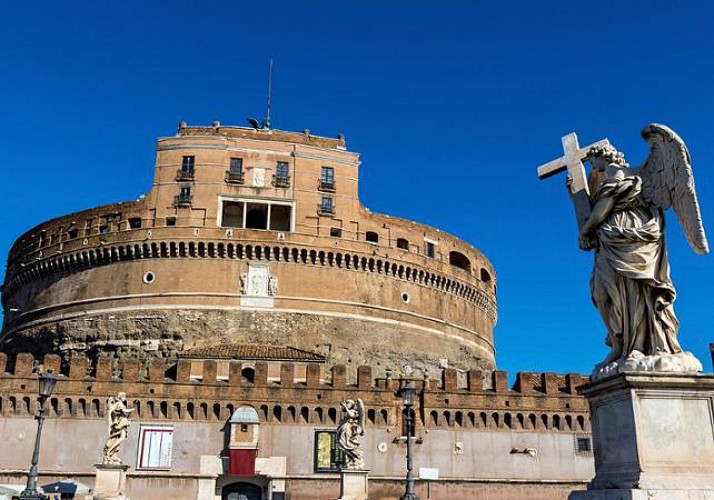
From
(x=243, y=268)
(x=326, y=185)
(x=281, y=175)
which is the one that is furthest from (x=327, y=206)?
(x=243, y=268)

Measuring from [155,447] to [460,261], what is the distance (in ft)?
82.9

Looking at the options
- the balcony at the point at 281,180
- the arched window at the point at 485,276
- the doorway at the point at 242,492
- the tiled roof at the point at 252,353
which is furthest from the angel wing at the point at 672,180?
the arched window at the point at 485,276

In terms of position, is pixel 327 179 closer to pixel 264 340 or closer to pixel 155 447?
pixel 264 340

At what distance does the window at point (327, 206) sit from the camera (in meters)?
41.7

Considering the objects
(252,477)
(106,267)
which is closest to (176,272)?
(106,267)

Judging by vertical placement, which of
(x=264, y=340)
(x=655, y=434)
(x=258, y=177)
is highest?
(x=258, y=177)

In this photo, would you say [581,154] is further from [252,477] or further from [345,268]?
[345,268]

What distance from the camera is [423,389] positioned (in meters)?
30.5

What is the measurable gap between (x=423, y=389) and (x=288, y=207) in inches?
608

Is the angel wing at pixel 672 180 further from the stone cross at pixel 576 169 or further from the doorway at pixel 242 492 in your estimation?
the doorway at pixel 242 492

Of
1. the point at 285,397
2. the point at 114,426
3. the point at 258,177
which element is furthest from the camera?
the point at 258,177

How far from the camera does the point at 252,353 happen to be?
3472 cm

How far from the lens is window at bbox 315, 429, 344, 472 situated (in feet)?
94.1

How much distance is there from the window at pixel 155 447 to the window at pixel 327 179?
18089 millimetres
